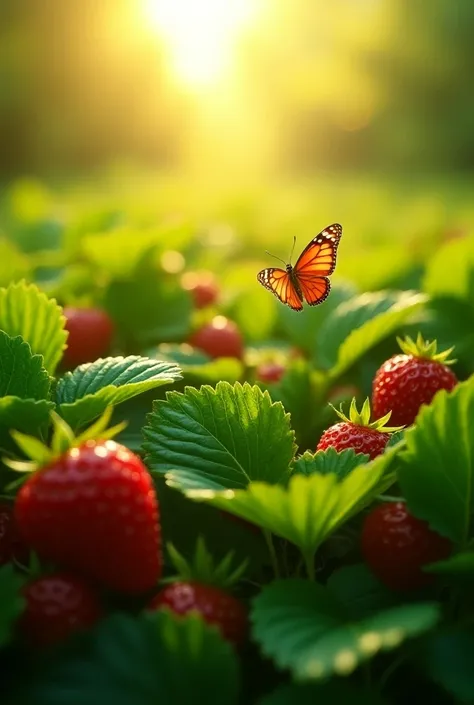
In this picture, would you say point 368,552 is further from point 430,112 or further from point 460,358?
point 430,112

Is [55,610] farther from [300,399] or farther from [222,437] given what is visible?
[300,399]

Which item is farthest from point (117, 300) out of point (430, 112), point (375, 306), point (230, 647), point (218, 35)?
point (430, 112)

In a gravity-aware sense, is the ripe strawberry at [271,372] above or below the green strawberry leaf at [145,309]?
below

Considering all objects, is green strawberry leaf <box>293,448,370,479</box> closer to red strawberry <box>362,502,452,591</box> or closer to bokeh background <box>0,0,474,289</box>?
red strawberry <box>362,502,452,591</box>

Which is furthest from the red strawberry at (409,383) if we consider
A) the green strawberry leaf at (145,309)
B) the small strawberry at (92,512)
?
the green strawberry leaf at (145,309)

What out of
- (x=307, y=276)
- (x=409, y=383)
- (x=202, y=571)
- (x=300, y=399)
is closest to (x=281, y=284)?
(x=307, y=276)

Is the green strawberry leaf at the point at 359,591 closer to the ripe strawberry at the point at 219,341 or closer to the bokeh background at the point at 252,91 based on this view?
the ripe strawberry at the point at 219,341
